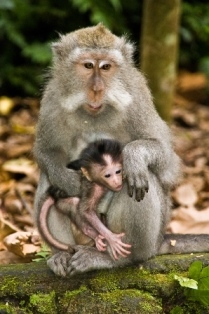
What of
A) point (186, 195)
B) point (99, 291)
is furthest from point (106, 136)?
point (186, 195)

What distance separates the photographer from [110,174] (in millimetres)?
6102

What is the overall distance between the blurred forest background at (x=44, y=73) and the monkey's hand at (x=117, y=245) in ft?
8.41

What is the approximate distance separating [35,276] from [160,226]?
110 centimetres

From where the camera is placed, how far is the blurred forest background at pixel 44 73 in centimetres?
946

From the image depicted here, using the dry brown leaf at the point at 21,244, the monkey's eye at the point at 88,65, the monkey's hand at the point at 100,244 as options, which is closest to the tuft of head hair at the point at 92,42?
the monkey's eye at the point at 88,65

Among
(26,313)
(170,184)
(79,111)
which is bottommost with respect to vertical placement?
(26,313)

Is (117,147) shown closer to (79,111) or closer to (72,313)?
(79,111)

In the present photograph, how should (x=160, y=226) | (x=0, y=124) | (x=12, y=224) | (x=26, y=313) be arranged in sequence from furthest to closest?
(x=0, y=124), (x=12, y=224), (x=160, y=226), (x=26, y=313)

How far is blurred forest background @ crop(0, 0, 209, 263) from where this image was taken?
31.0ft

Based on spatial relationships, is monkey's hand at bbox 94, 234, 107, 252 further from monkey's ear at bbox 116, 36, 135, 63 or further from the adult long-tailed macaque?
monkey's ear at bbox 116, 36, 135, 63

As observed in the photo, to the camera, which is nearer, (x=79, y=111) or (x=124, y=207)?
(x=124, y=207)

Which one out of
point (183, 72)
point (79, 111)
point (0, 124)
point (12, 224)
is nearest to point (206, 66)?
point (183, 72)

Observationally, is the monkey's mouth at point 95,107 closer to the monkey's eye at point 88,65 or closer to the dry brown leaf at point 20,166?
the monkey's eye at point 88,65

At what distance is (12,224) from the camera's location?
8.12 m
